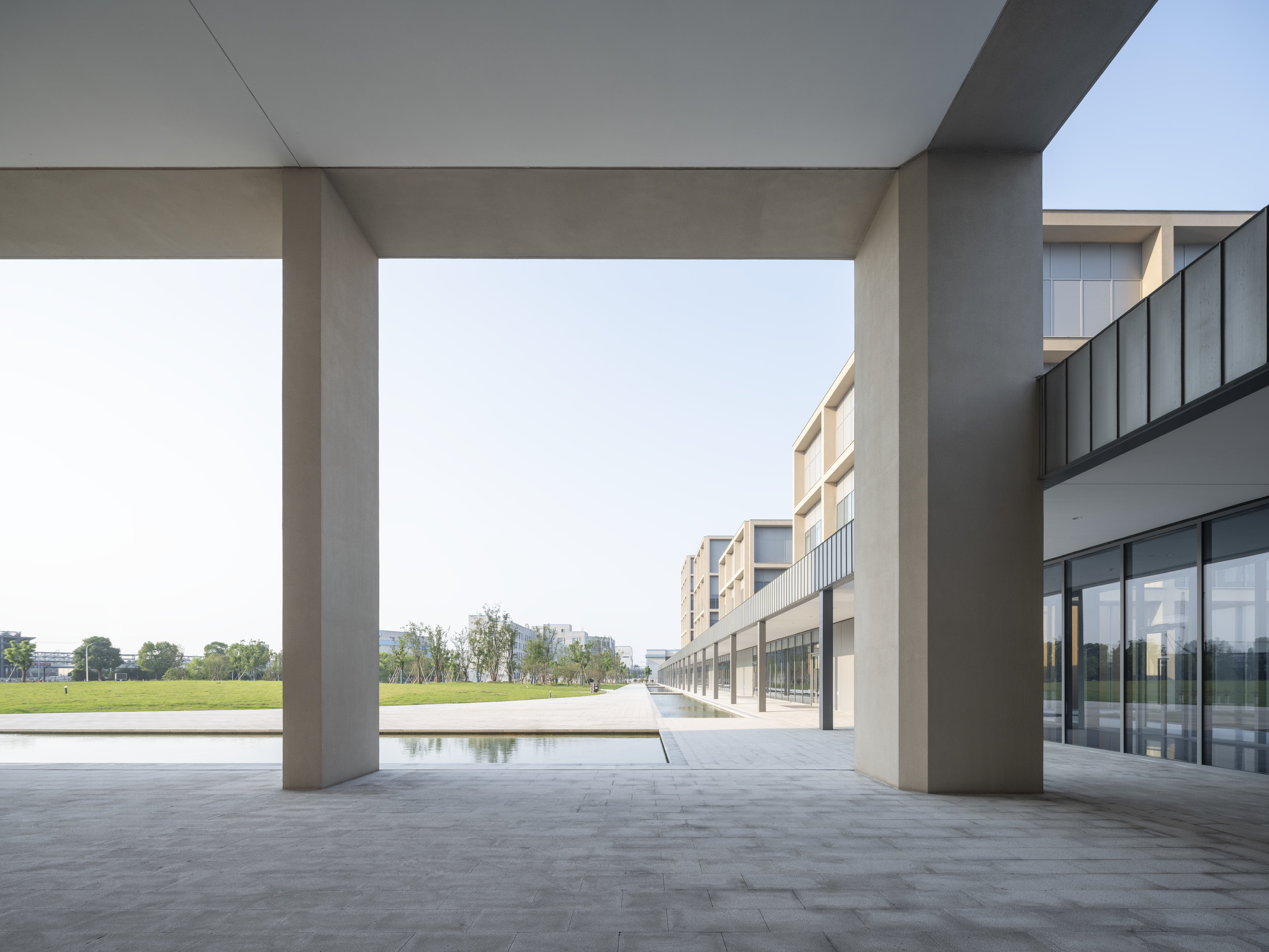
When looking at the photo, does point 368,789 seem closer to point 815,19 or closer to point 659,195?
point 659,195

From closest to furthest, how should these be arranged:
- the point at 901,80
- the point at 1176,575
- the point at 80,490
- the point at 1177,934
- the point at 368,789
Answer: the point at 1177,934 → the point at 901,80 → the point at 368,789 → the point at 1176,575 → the point at 80,490

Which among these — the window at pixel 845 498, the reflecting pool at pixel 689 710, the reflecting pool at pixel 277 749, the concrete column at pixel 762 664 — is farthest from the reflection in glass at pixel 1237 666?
the concrete column at pixel 762 664

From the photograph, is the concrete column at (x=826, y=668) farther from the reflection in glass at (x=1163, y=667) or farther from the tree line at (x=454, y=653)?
the tree line at (x=454, y=653)

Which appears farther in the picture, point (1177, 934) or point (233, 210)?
point (233, 210)

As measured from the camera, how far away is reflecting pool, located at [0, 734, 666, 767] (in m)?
13.7

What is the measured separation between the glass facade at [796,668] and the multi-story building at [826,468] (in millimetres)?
4033

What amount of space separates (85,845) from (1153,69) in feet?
62.4

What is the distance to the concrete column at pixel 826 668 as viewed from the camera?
795 inches

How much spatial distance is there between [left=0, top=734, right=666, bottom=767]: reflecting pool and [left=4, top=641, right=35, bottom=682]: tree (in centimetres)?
5846

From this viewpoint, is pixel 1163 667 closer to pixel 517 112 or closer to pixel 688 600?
pixel 517 112

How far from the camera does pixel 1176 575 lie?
42.1 feet

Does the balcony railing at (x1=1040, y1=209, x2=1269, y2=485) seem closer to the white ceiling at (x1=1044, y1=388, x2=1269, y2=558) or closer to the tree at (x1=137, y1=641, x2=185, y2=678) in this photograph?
the white ceiling at (x1=1044, y1=388, x2=1269, y2=558)

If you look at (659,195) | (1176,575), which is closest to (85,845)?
(659,195)

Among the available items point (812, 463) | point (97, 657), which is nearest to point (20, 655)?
point (97, 657)
